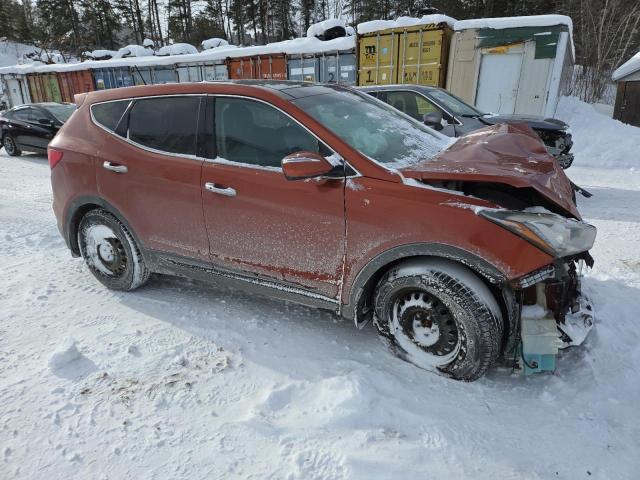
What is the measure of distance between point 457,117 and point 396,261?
5.15m

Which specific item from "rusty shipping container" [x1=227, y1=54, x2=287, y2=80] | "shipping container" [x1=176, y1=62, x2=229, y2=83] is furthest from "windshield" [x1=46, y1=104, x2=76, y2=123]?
"shipping container" [x1=176, y1=62, x2=229, y2=83]

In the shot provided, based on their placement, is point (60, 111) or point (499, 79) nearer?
point (60, 111)

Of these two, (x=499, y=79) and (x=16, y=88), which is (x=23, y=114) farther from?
(x=16, y=88)

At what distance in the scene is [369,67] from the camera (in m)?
14.0

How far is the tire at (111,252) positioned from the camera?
3.71 metres

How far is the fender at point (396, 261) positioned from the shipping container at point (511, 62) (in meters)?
11.3

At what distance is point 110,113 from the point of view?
12.0 ft

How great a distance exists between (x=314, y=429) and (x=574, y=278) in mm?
1879

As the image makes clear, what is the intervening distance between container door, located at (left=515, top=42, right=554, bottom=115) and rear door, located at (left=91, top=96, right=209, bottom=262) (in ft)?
37.7

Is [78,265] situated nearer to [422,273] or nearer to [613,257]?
[422,273]

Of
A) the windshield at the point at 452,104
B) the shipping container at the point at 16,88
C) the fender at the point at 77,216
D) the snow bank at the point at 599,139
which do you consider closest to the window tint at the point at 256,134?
the fender at the point at 77,216

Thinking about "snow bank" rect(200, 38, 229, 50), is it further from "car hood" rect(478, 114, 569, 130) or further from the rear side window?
the rear side window

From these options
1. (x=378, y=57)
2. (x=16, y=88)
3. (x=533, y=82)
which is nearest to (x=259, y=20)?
(x=16, y=88)

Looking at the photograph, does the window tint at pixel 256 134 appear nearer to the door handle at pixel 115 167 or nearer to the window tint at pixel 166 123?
the window tint at pixel 166 123
